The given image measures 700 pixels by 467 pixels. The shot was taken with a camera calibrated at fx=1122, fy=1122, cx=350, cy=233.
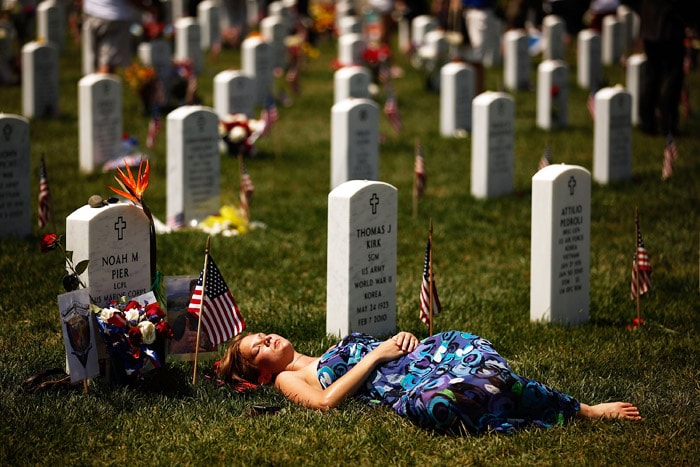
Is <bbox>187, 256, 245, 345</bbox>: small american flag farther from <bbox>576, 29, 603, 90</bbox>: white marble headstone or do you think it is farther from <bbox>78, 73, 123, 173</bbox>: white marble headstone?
<bbox>576, 29, 603, 90</bbox>: white marble headstone

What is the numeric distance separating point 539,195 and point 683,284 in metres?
2.01

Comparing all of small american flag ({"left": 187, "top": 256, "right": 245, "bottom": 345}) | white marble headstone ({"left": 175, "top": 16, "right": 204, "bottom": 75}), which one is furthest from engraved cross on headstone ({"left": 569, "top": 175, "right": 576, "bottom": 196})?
white marble headstone ({"left": 175, "top": 16, "right": 204, "bottom": 75})

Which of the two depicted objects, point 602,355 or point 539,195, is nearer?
point 602,355

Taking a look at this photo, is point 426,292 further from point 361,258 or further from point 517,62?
point 517,62

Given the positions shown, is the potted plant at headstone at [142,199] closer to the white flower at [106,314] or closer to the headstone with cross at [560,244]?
the white flower at [106,314]

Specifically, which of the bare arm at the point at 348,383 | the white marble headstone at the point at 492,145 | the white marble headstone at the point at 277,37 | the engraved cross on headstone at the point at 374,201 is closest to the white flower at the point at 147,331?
the bare arm at the point at 348,383

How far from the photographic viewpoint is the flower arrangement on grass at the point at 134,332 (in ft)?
21.0

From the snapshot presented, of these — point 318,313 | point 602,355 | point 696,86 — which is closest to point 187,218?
point 318,313

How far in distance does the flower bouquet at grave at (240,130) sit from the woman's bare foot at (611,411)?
8.53 metres

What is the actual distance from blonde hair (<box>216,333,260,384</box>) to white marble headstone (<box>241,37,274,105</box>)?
12.5 metres

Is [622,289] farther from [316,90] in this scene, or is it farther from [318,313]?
[316,90]

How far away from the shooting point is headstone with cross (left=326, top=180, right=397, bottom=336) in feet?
25.4

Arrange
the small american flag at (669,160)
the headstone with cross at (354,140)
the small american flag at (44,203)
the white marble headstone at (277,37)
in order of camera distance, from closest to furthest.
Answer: the small american flag at (44,203)
the headstone with cross at (354,140)
the small american flag at (669,160)
the white marble headstone at (277,37)

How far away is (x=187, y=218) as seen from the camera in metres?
11.4
